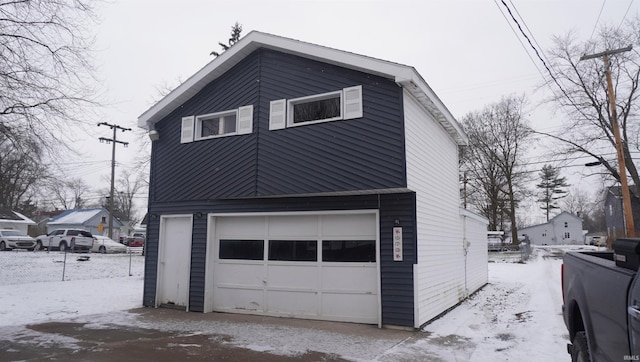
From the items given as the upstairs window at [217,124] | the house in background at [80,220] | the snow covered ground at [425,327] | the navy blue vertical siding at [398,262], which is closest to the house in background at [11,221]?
the house in background at [80,220]

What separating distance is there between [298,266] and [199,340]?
2.66 m

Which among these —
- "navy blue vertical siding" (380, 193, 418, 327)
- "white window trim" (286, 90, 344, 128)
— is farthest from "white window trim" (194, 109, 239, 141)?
"navy blue vertical siding" (380, 193, 418, 327)

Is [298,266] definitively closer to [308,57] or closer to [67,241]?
[308,57]

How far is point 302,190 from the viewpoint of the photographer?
27.9 ft

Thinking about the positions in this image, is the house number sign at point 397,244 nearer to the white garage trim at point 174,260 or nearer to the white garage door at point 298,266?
the white garage door at point 298,266

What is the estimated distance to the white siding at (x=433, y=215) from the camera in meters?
8.10

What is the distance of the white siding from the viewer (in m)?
8.10

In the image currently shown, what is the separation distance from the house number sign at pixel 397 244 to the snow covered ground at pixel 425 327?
1440mm

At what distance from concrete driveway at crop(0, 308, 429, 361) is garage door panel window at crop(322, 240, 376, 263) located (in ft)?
4.32

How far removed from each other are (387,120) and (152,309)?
731 centimetres

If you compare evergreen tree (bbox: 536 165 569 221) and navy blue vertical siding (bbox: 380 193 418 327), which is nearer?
navy blue vertical siding (bbox: 380 193 418 327)

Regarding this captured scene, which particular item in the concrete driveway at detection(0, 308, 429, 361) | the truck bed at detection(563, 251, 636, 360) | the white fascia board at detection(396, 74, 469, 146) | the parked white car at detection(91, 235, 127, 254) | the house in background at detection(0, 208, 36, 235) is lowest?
the concrete driveway at detection(0, 308, 429, 361)

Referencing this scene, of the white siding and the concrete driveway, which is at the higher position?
the white siding

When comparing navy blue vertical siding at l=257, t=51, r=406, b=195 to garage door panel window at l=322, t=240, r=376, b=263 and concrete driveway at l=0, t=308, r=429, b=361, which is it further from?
concrete driveway at l=0, t=308, r=429, b=361
